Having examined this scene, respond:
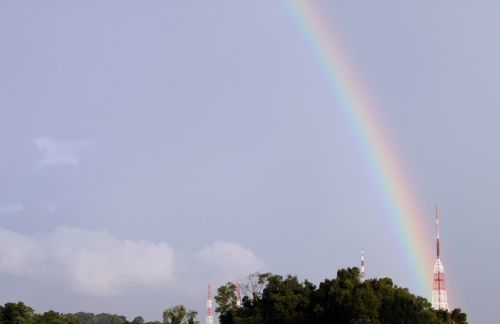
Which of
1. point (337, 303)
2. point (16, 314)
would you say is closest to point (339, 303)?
point (337, 303)

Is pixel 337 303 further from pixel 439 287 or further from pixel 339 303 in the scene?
pixel 439 287

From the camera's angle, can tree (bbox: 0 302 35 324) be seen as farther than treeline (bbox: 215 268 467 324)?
Yes

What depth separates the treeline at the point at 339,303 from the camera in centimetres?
6438

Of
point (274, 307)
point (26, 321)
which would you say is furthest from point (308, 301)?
point (26, 321)

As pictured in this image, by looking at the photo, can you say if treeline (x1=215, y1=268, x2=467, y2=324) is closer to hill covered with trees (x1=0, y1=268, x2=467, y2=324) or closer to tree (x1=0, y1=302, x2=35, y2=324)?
hill covered with trees (x1=0, y1=268, x2=467, y2=324)

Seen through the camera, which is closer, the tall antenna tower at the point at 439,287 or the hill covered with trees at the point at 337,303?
the hill covered with trees at the point at 337,303

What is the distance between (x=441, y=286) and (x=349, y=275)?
6286cm

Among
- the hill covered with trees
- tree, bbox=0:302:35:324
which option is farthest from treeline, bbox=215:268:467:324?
tree, bbox=0:302:35:324

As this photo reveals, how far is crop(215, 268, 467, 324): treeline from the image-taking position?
64.4 m

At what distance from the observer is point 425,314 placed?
70.1 metres

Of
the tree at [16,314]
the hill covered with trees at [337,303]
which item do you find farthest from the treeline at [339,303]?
the tree at [16,314]

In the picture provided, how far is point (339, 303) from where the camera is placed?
6556cm

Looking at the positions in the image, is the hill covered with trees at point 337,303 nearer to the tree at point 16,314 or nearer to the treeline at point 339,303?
the treeline at point 339,303

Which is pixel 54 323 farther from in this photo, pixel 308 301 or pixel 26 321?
pixel 308 301
